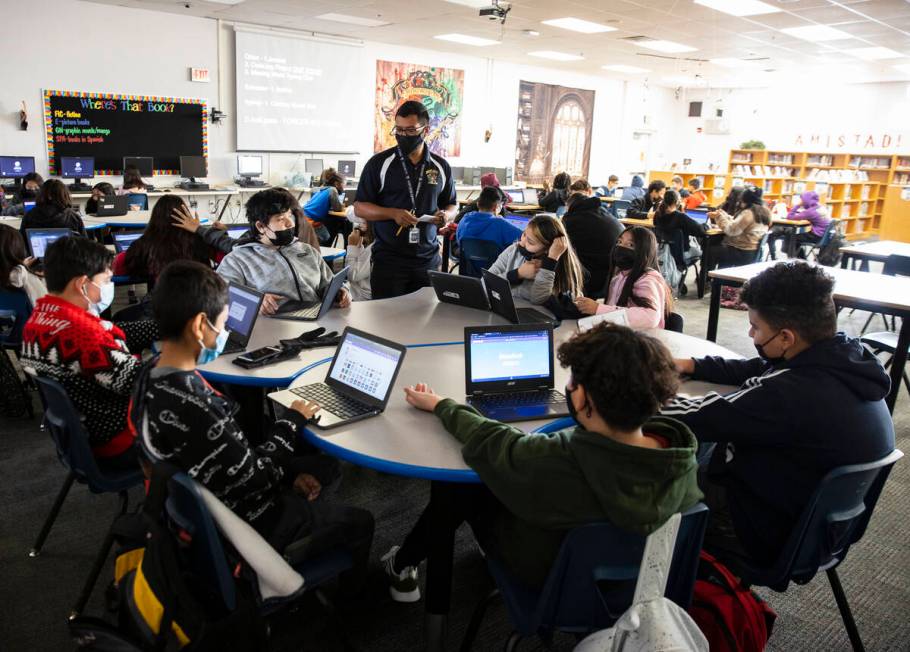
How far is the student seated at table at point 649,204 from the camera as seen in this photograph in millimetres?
8921

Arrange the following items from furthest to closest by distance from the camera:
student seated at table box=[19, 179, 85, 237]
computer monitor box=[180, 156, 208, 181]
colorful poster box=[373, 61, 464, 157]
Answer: colorful poster box=[373, 61, 464, 157] < computer monitor box=[180, 156, 208, 181] < student seated at table box=[19, 179, 85, 237]

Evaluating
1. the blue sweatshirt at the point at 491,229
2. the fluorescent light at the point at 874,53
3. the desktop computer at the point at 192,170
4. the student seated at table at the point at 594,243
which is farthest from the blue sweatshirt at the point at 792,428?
the fluorescent light at the point at 874,53

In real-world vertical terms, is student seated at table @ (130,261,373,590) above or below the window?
below

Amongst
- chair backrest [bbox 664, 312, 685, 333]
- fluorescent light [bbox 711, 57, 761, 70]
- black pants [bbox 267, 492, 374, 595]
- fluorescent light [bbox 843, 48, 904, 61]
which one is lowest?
black pants [bbox 267, 492, 374, 595]

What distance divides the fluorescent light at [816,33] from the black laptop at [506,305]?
7.01 m

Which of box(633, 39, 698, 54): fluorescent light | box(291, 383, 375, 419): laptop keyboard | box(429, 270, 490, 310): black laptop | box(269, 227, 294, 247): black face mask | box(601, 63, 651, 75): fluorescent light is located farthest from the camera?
box(601, 63, 651, 75): fluorescent light

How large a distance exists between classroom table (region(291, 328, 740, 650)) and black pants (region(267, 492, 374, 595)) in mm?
163

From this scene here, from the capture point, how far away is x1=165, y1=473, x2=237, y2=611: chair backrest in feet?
4.66

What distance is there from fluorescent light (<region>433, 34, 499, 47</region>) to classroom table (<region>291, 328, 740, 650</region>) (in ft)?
28.8

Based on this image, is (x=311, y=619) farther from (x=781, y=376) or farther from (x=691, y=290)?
(x=691, y=290)

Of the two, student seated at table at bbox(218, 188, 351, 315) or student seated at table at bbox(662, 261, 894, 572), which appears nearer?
student seated at table at bbox(662, 261, 894, 572)

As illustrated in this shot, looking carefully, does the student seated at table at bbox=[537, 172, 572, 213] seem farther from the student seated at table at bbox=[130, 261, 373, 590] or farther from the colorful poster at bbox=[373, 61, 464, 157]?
the student seated at table at bbox=[130, 261, 373, 590]

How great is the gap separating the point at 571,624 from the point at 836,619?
1268mm

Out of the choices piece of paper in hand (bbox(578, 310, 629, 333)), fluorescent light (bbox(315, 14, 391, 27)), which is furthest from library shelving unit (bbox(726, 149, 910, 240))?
piece of paper in hand (bbox(578, 310, 629, 333))
